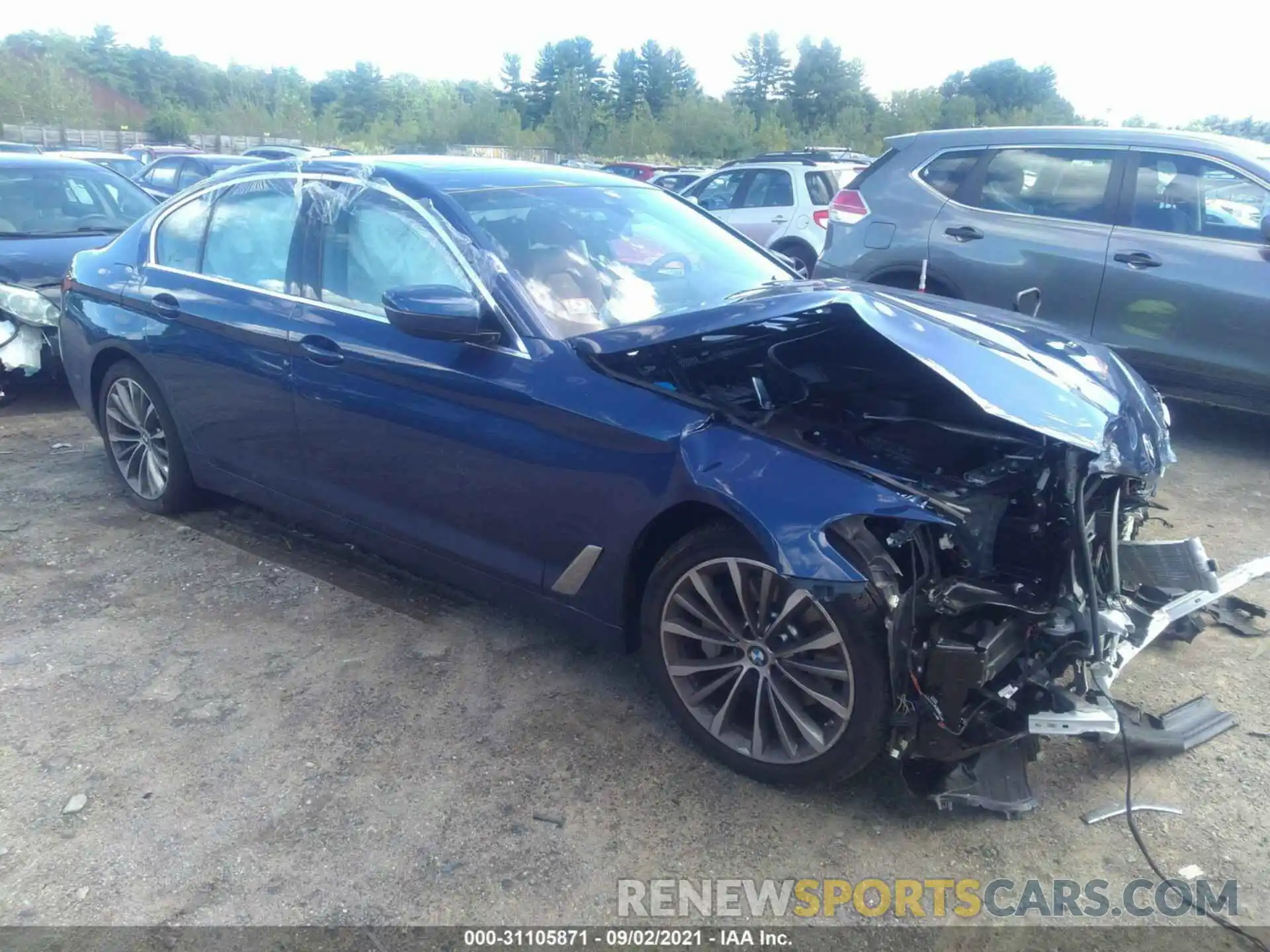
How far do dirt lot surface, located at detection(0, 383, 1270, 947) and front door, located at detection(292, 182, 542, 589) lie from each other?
0.49m

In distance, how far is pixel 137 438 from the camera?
5039mm

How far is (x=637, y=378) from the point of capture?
311 centimetres

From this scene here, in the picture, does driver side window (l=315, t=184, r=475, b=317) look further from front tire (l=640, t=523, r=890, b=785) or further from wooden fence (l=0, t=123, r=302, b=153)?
wooden fence (l=0, t=123, r=302, b=153)

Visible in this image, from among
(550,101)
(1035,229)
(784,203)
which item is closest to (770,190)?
(784,203)

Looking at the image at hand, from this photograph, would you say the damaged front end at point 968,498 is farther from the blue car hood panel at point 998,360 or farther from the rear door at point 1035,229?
the rear door at point 1035,229

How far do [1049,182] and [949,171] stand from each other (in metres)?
0.70

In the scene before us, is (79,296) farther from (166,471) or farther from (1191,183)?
(1191,183)

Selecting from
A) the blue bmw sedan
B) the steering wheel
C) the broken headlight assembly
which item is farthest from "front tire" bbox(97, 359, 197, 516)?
the steering wheel

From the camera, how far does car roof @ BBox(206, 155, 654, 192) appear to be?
12.6ft

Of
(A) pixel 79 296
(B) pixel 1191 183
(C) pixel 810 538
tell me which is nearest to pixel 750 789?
(C) pixel 810 538

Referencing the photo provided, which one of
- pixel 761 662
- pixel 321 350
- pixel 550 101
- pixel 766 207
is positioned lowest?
pixel 761 662

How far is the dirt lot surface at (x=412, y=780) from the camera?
2.64 m

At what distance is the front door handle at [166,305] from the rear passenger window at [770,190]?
28.4 feet

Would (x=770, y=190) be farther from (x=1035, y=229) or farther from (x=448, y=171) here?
(x=448, y=171)
